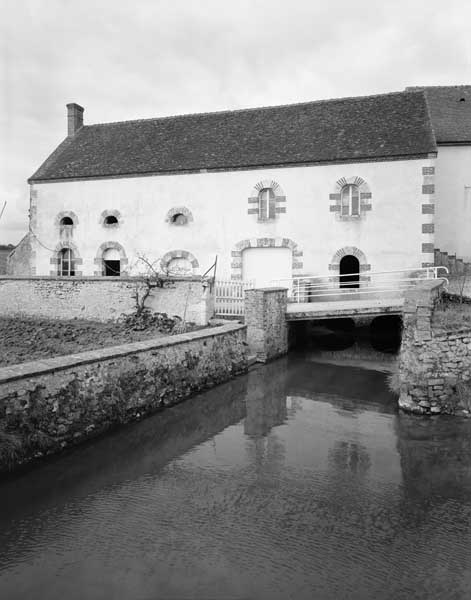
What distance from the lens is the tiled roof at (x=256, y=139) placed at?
60.3ft

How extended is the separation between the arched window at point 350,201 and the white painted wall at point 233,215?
356mm

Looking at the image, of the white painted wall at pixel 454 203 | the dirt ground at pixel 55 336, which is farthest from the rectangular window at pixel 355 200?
the dirt ground at pixel 55 336

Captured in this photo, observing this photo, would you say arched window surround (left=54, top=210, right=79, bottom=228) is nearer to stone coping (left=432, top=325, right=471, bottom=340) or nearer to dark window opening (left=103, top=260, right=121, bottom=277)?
dark window opening (left=103, top=260, right=121, bottom=277)

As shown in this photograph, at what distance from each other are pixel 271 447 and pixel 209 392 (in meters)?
3.27

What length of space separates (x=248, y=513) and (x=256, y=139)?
55.0ft

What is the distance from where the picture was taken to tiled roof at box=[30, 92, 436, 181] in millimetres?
18375

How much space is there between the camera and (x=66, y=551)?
5090 mm

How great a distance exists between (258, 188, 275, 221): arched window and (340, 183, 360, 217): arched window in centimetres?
254

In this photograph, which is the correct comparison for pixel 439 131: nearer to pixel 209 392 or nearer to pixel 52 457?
pixel 209 392

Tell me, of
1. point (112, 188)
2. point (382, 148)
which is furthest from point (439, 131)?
point (112, 188)

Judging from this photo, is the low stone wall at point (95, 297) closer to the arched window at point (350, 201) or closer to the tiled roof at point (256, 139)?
the tiled roof at point (256, 139)

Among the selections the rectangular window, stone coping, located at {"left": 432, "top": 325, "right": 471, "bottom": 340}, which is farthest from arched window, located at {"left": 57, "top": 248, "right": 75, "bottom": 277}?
stone coping, located at {"left": 432, "top": 325, "right": 471, "bottom": 340}

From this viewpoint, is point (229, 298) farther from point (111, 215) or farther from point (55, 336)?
point (111, 215)

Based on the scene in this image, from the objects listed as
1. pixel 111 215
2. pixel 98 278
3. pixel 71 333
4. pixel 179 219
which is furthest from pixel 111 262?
pixel 71 333
